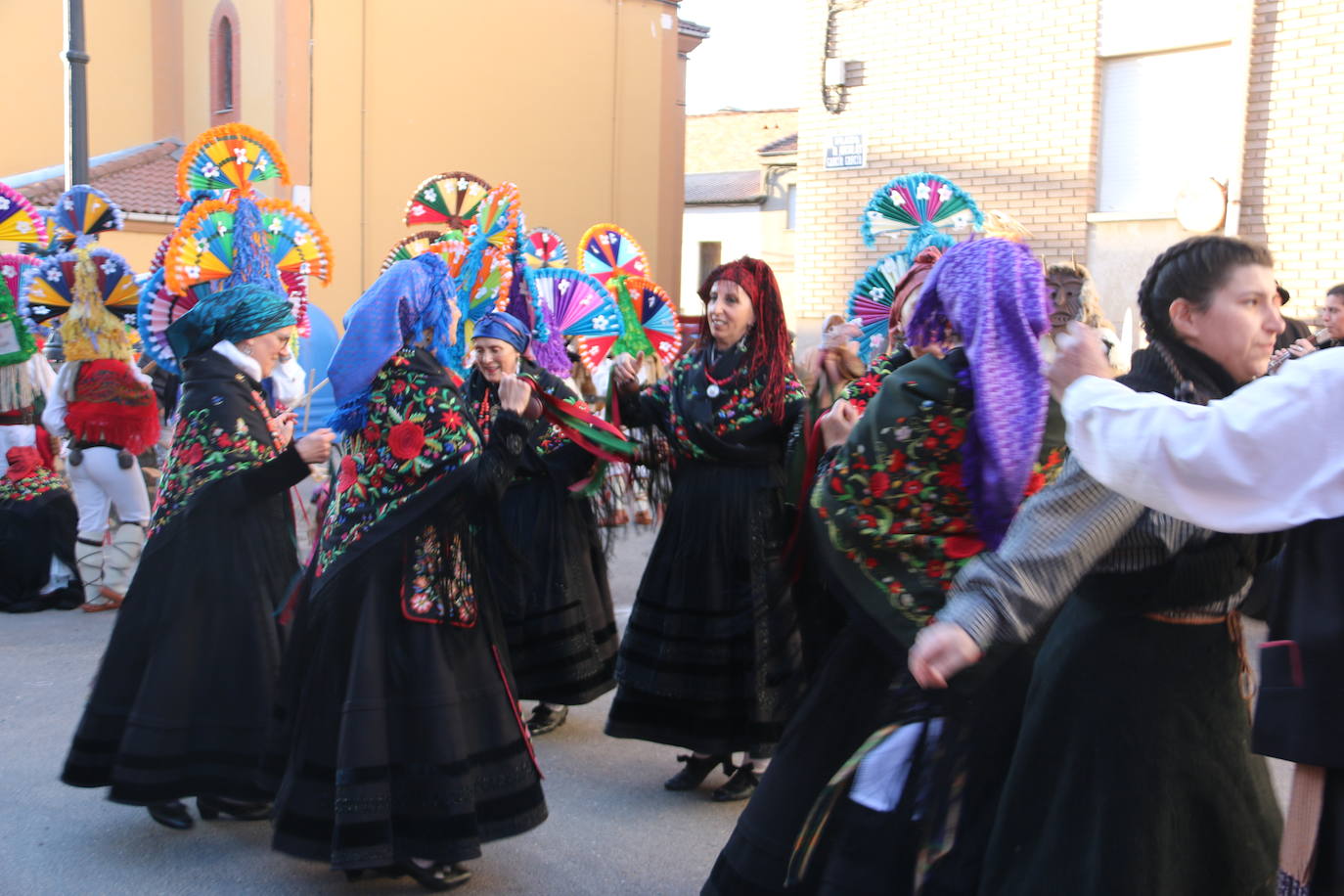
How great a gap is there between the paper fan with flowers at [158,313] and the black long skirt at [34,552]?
11.0ft

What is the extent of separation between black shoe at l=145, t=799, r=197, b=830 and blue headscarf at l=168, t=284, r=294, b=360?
1493mm

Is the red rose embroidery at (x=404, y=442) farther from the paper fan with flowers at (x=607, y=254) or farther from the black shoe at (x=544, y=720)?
the paper fan with flowers at (x=607, y=254)

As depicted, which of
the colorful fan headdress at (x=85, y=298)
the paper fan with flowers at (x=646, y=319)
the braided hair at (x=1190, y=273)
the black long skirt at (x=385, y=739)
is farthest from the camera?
the paper fan with flowers at (x=646, y=319)

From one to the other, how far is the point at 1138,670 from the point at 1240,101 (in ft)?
29.5

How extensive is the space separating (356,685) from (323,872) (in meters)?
0.83

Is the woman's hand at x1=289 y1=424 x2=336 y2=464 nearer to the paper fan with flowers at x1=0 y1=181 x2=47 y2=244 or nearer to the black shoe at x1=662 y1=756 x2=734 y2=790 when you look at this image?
the black shoe at x1=662 y1=756 x2=734 y2=790

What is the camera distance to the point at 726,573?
457cm

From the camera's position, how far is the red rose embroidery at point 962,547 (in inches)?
103

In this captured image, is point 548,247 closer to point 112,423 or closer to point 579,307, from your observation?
point 579,307

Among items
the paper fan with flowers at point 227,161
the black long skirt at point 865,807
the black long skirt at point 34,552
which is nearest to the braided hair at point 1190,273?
the black long skirt at point 865,807

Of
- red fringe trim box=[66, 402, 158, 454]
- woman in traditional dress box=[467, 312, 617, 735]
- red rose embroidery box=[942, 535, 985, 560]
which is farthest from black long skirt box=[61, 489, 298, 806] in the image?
red fringe trim box=[66, 402, 158, 454]

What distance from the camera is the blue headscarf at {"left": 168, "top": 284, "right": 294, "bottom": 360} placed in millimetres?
4090

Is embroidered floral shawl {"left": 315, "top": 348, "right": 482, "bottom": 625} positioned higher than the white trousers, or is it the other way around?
embroidered floral shawl {"left": 315, "top": 348, "right": 482, "bottom": 625}

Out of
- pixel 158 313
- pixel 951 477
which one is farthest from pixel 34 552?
pixel 951 477
